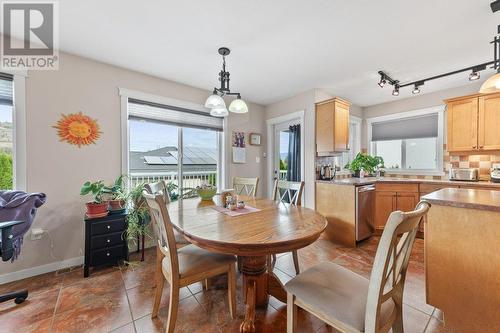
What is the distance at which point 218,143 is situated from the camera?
3775 millimetres

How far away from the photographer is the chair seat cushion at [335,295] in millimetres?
964

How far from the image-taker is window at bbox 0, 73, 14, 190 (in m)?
2.09

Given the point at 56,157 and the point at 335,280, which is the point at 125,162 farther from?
the point at 335,280

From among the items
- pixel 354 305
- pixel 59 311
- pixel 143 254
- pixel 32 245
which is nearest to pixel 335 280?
pixel 354 305

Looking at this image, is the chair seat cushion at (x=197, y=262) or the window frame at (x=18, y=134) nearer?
the chair seat cushion at (x=197, y=262)

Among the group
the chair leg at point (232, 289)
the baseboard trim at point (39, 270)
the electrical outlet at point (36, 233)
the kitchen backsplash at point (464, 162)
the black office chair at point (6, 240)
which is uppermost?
the kitchen backsplash at point (464, 162)

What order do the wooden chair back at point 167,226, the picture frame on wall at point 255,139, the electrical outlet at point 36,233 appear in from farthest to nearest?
the picture frame on wall at point 255,139 < the electrical outlet at point 36,233 < the wooden chair back at point 167,226

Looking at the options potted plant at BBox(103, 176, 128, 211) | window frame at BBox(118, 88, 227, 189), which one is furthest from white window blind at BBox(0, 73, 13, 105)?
potted plant at BBox(103, 176, 128, 211)

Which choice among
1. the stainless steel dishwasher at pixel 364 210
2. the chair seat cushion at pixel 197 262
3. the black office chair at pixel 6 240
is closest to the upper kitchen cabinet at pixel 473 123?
the stainless steel dishwasher at pixel 364 210

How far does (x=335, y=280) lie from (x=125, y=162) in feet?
9.07

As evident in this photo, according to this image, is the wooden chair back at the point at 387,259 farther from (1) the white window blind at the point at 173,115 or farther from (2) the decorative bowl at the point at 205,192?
(1) the white window blind at the point at 173,115

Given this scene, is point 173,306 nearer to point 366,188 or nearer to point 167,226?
point 167,226

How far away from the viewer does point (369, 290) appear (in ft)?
2.95

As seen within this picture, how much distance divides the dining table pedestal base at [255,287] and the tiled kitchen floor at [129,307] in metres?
0.11
